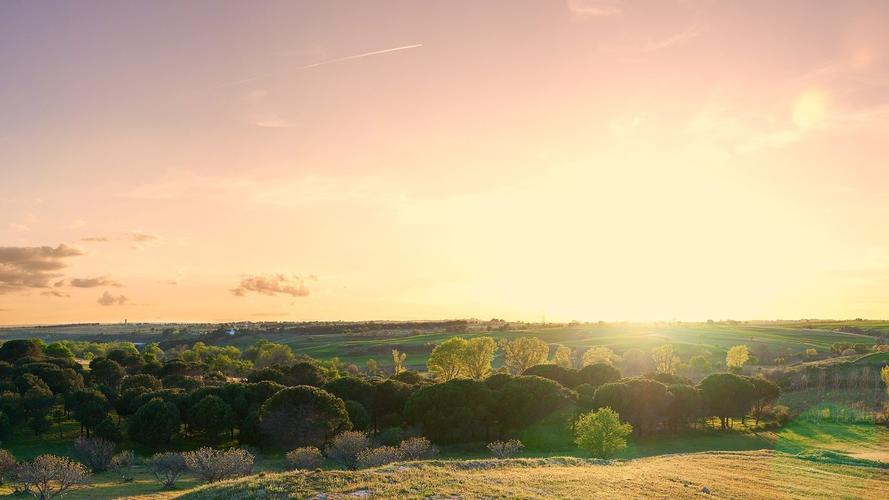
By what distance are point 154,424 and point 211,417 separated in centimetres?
748

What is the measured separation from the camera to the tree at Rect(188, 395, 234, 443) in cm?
8200

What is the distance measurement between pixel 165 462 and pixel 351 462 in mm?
18623

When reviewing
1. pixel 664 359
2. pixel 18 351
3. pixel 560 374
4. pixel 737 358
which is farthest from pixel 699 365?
pixel 18 351

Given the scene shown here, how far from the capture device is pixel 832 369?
138 meters

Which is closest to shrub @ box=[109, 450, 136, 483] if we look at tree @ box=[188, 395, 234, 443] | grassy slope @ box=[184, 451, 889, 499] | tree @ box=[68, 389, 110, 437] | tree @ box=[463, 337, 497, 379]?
tree @ box=[188, 395, 234, 443]

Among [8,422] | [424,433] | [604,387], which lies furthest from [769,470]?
[8,422]

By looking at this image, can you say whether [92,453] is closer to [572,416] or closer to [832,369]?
[572,416]

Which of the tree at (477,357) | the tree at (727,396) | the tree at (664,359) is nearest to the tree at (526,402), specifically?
the tree at (727,396)

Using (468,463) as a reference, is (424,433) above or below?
below

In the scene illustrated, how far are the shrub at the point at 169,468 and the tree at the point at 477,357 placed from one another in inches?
3064

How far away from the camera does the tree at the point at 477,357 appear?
130375mm

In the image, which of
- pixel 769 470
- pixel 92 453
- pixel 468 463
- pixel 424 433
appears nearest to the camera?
pixel 468 463

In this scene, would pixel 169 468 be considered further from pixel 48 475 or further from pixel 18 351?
pixel 18 351

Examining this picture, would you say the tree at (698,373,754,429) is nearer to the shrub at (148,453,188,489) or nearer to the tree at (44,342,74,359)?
the shrub at (148,453,188,489)
